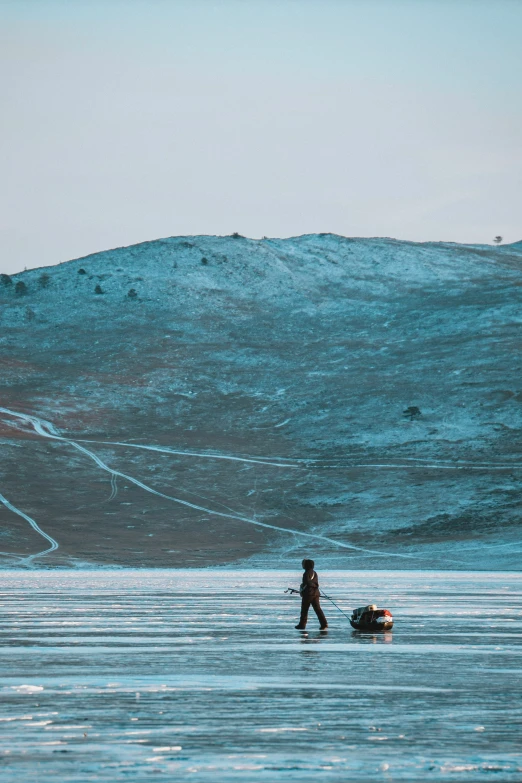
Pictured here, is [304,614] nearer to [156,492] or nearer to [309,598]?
[309,598]

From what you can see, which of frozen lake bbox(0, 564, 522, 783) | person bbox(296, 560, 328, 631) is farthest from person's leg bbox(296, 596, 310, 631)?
frozen lake bbox(0, 564, 522, 783)

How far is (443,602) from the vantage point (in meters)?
34.5

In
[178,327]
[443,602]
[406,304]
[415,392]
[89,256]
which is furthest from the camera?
[89,256]

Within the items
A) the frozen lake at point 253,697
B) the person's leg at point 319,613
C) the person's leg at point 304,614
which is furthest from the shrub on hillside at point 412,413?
the person's leg at point 304,614

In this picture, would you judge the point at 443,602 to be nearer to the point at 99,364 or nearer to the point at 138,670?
the point at 138,670

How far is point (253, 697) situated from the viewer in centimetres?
1416

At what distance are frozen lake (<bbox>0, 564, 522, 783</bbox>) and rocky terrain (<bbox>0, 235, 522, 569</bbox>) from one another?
150 feet

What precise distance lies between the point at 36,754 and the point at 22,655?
829cm

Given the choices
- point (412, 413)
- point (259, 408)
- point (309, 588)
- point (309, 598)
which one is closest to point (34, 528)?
point (412, 413)

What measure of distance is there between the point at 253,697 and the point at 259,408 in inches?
4483

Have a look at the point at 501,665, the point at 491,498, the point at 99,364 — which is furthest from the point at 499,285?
the point at 501,665

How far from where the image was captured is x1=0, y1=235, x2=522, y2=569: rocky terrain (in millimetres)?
84250

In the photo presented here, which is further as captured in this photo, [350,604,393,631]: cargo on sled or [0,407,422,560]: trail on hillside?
[0,407,422,560]: trail on hillside

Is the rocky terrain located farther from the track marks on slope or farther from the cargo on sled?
the cargo on sled
